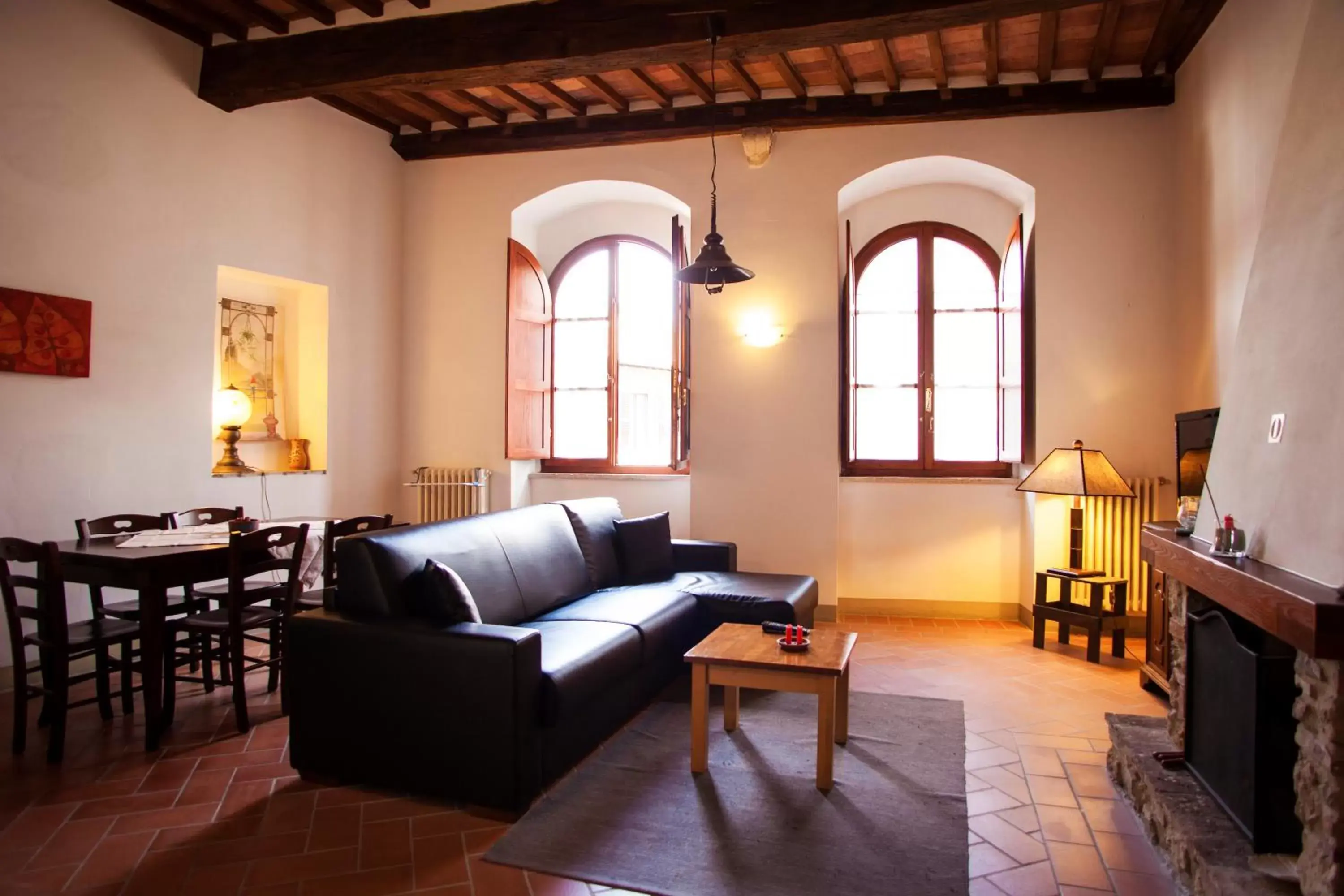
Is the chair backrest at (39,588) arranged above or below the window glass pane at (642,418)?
below

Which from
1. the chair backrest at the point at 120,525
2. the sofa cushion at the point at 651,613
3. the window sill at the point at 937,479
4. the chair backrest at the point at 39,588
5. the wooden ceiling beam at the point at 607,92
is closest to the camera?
the chair backrest at the point at 39,588

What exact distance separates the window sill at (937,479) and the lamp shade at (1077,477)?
2.70 feet

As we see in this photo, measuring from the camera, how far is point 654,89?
5.66 meters

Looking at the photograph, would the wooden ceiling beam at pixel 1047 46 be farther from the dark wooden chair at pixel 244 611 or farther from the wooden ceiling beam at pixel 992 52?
the dark wooden chair at pixel 244 611

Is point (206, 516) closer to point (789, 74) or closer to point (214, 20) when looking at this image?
point (214, 20)

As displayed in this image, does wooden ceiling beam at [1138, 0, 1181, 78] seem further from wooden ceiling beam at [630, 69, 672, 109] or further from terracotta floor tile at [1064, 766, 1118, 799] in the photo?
terracotta floor tile at [1064, 766, 1118, 799]

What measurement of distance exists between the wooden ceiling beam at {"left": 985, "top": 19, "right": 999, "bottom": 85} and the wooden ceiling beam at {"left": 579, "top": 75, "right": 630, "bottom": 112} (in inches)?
95.4

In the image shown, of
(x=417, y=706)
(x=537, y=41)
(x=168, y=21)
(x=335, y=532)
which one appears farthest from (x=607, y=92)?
(x=417, y=706)

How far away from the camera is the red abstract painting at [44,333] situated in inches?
158

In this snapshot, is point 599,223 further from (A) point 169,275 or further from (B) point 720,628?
(B) point 720,628

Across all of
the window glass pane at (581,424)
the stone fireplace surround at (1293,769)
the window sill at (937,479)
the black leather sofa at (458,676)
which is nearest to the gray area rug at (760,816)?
the black leather sofa at (458,676)

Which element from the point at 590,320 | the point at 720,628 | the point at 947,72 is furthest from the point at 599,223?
the point at 720,628

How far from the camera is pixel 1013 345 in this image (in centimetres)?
575

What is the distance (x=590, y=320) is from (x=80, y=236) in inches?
139
